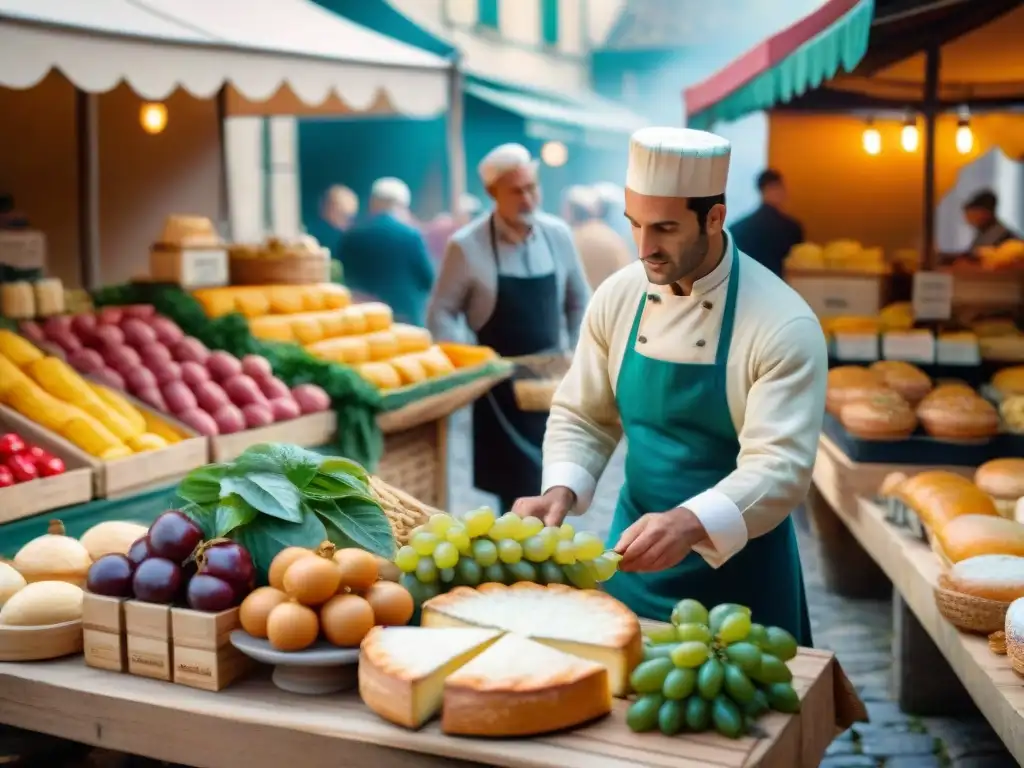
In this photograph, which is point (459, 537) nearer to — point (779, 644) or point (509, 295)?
point (779, 644)

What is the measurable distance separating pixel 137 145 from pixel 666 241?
697 cm

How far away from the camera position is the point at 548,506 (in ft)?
9.21

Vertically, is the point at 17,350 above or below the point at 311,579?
above

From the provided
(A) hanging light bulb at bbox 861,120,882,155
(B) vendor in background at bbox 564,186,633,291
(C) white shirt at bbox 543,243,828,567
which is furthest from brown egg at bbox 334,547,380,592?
(A) hanging light bulb at bbox 861,120,882,155

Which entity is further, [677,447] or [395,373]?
[395,373]

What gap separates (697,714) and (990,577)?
162 centimetres

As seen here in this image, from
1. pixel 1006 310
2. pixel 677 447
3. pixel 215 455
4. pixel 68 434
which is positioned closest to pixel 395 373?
pixel 215 455

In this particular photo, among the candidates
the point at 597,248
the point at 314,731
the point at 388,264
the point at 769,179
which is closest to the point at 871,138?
the point at 769,179

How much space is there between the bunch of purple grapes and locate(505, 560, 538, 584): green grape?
0.46 m

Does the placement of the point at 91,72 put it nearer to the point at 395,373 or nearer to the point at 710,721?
the point at 395,373

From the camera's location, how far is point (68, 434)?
4.34m

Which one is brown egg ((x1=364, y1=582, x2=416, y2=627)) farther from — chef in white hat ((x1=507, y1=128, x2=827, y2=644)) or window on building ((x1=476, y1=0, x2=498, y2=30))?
window on building ((x1=476, y1=0, x2=498, y2=30))

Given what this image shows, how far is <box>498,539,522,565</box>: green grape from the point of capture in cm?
238

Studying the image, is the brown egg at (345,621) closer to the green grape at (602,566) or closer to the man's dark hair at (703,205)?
the green grape at (602,566)
